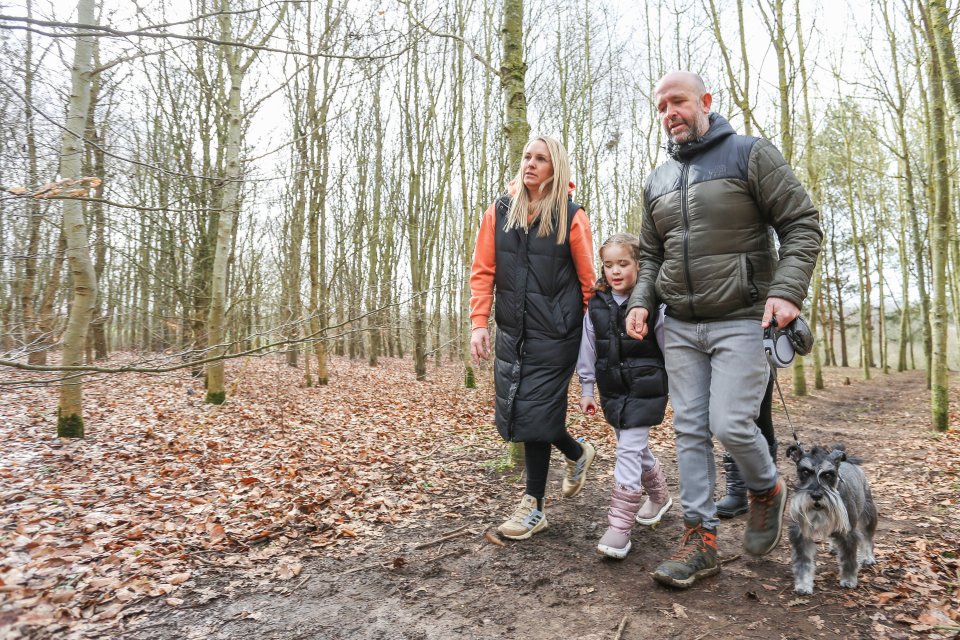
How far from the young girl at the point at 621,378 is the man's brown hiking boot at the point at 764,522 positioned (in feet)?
1.91

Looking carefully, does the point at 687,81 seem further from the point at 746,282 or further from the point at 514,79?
the point at 514,79

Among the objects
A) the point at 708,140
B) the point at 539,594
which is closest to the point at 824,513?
the point at 539,594

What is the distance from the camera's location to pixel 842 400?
1269 cm

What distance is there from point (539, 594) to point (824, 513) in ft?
4.74

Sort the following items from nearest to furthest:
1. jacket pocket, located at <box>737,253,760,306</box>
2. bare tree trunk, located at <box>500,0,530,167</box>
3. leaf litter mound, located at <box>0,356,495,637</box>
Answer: jacket pocket, located at <box>737,253,760,306</box> → leaf litter mound, located at <box>0,356,495,637</box> → bare tree trunk, located at <box>500,0,530,167</box>

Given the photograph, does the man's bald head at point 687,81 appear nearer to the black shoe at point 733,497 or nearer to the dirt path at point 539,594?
the black shoe at point 733,497

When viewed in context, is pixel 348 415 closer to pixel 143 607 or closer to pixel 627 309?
pixel 143 607

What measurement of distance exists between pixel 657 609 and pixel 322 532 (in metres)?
2.30

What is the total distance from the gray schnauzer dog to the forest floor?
13 cm

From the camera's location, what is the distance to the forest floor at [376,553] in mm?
2336

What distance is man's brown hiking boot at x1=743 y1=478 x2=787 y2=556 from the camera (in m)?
2.62

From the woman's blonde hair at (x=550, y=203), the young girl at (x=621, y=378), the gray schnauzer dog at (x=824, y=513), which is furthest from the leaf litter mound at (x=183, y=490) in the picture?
the gray schnauzer dog at (x=824, y=513)

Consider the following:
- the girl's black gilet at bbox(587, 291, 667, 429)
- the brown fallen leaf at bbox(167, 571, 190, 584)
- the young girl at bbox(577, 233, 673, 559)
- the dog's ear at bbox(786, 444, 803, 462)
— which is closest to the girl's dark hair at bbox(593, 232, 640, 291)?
the young girl at bbox(577, 233, 673, 559)

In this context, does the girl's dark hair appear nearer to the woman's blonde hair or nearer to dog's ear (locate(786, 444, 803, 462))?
the woman's blonde hair
